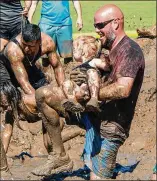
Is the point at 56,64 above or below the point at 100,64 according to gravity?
below

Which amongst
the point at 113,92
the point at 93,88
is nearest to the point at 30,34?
the point at 93,88

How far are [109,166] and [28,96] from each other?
151 cm

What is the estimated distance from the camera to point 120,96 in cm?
671

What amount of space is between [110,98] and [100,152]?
0.85 m

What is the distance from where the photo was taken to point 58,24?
505 inches

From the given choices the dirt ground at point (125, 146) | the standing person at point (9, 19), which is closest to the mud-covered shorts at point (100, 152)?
the dirt ground at point (125, 146)

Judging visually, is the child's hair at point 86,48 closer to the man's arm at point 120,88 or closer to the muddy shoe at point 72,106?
the muddy shoe at point 72,106

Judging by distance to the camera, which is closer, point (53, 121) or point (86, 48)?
point (53, 121)

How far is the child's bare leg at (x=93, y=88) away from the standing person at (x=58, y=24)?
590cm

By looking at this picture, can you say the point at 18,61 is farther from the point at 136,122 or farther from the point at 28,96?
the point at 136,122

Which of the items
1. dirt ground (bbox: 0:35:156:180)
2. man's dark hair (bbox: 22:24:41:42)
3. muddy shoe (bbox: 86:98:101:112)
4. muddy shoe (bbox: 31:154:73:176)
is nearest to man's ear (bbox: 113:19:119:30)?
muddy shoe (bbox: 86:98:101:112)

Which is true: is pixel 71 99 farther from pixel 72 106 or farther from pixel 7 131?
pixel 7 131

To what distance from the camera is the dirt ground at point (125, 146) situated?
31.7ft

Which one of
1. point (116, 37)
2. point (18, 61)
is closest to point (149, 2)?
point (18, 61)
